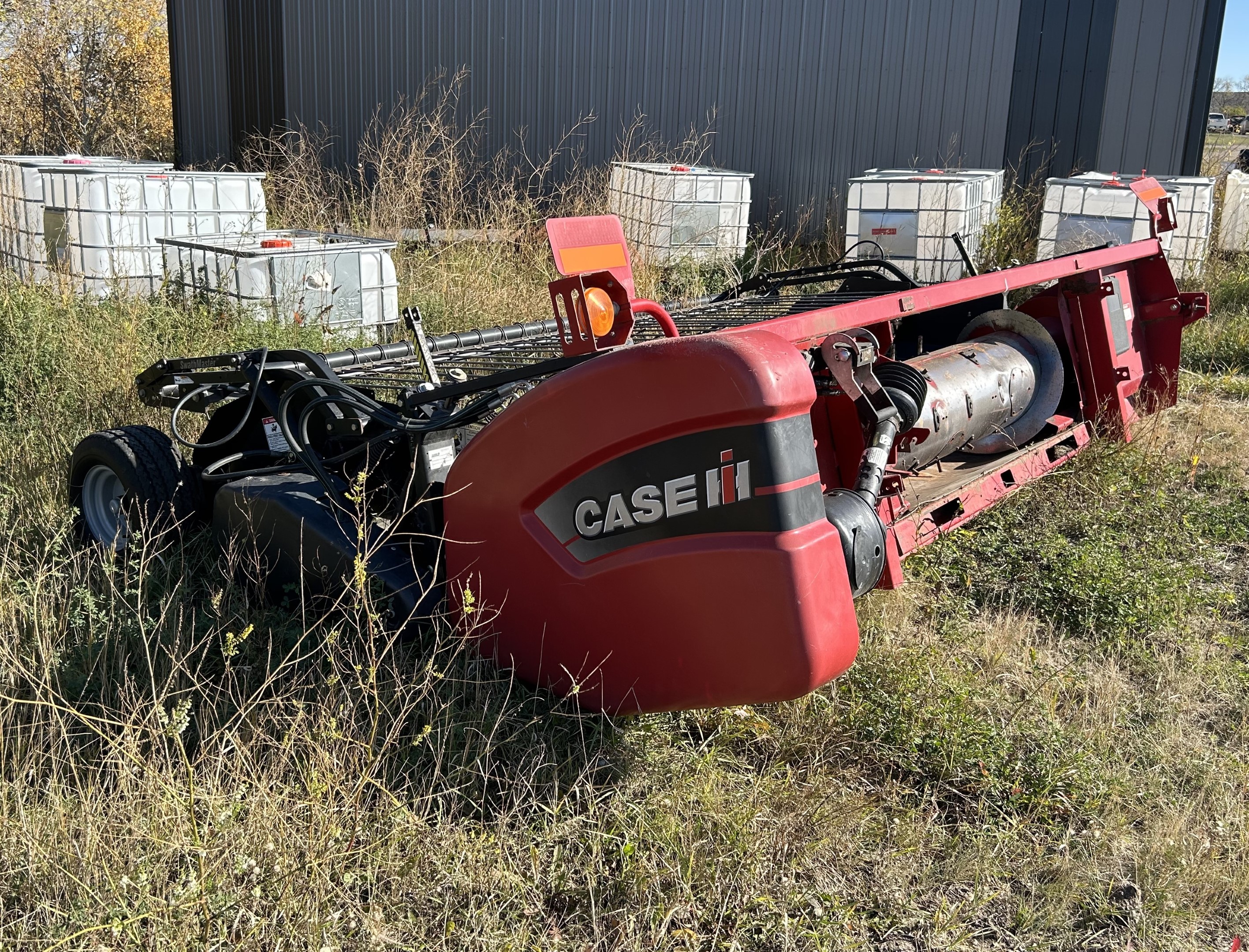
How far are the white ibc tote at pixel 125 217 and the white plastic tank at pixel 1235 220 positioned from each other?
795 cm

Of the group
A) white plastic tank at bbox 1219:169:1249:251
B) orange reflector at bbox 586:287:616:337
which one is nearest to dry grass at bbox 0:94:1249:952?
orange reflector at bbox 586:287:616:337

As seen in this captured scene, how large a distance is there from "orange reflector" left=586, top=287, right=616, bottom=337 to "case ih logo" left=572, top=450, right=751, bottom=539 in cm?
44

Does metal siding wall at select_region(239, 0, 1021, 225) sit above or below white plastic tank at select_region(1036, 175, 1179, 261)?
above

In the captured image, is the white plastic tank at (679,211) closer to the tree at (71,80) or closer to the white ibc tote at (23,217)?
the white ibc tote at (23,217)

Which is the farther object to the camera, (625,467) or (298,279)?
(298,279)

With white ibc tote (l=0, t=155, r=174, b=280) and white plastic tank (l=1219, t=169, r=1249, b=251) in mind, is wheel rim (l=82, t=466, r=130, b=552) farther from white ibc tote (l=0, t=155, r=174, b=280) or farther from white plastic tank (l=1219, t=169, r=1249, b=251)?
white plastic tank (l=1219, t=169, r=1249, b=251)

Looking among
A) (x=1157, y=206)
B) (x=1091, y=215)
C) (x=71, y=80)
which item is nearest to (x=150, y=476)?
(x=1157, y=206)

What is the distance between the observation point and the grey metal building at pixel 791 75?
9906mm

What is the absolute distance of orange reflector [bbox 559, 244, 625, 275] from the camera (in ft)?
9.50

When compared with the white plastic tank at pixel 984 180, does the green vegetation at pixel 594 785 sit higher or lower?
lower

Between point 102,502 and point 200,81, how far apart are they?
49.2 feet

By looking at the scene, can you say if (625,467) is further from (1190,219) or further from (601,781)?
(1190,219)

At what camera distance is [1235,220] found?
9766mm

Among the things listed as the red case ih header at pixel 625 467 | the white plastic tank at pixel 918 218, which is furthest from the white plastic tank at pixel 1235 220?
the red case ih header at pixel 625 467
